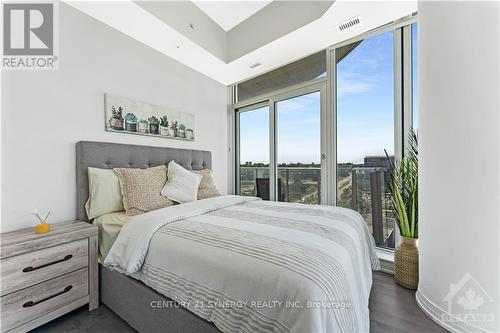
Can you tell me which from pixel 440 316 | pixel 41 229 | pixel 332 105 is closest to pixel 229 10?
pixel 332 105

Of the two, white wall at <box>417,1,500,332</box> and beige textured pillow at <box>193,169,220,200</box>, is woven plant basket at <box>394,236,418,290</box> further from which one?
beige textured pillow at <box>193,169,220,200</box>

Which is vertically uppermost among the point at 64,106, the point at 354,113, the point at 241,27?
the point at 241,27

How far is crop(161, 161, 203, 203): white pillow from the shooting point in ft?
7.17

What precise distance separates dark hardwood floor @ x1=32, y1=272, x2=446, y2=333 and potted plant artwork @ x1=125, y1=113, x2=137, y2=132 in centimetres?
166

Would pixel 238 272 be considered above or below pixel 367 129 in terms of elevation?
below

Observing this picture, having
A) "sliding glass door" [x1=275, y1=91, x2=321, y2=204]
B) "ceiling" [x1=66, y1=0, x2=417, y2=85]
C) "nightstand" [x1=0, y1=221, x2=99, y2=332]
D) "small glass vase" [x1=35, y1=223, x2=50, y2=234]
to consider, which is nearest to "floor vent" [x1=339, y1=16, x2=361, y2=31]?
"ceiling" [x1=66, y1=0, x2=417, y2=85]

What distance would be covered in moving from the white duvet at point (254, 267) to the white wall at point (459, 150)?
583 mm

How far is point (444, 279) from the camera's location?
1.48 meters

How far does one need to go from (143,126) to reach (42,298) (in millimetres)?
1702

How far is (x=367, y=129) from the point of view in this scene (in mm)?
2521

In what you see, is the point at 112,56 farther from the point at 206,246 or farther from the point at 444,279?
the point at 444,279

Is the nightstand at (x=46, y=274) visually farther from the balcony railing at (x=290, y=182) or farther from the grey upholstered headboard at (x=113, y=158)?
the balcony railing at (x=290, y=182)

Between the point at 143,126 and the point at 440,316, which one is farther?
the point at 143,126

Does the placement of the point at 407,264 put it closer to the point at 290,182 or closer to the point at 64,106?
the point at 290,182
